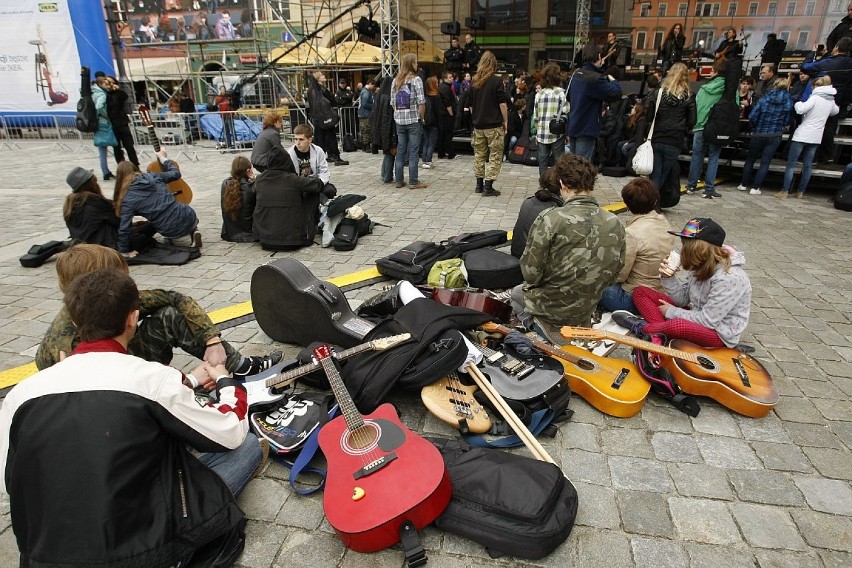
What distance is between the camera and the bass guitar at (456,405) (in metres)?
2.75

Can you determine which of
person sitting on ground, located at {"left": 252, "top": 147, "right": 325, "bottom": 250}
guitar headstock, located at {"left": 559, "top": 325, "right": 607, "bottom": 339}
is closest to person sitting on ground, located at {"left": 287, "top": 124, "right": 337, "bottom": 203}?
person sitting on ground, located at {"left": 252, "top": 147, "right": 325, "bottom": 250}

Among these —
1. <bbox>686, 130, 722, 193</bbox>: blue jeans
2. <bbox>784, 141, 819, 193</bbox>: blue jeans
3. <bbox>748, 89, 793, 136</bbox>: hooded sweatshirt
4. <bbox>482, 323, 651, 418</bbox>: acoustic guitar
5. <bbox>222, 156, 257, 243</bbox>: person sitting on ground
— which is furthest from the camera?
<bbox>686, 130, 722, 193</bbox>: blue jeans

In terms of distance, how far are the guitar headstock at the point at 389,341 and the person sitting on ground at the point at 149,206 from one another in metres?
3.75

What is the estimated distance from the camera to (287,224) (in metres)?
5.86

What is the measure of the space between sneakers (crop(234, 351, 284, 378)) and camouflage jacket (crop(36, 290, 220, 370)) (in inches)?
10.6

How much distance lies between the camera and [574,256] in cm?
346

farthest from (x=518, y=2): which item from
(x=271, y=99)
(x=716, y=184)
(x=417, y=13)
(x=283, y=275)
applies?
(x=283, y=275)

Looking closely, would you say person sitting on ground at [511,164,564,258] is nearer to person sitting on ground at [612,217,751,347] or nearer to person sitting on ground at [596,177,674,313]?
person sitting on ground at [596,177,674,313]

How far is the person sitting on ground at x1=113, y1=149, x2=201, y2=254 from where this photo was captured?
5.40 m

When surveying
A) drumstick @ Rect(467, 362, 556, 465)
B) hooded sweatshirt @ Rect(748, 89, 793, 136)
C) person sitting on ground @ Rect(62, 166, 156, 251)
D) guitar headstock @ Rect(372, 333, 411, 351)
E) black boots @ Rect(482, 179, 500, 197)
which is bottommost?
drumstick @ Rect(467, 362, 556, 465)

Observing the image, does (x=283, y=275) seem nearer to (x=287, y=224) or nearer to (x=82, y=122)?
(x=287, y=224)

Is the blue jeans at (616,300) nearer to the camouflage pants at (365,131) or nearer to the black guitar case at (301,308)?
the black guitar case at (301,308)

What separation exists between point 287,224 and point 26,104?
52.0ft

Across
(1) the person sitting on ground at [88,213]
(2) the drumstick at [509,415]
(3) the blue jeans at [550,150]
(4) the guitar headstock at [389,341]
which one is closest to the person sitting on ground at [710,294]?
(2) the drumstick at [509,415]
